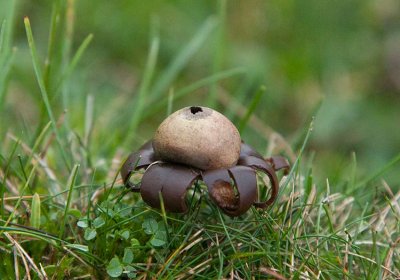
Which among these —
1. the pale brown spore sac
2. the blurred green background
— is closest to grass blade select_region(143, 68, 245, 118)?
the pale brown spore sac

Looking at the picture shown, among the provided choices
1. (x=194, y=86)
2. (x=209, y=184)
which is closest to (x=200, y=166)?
(x=209, y=184)

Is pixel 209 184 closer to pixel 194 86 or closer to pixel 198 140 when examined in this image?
pixel 198 140

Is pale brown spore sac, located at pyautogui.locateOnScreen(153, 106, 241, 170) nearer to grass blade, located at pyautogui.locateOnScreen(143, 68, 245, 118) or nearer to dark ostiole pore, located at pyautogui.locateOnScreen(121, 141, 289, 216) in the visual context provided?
dark ostiole pore, located at pyautogui.locateOnScreen(121, 141, 289, 216)

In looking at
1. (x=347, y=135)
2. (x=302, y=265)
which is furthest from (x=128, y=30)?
(x=302, y=265)

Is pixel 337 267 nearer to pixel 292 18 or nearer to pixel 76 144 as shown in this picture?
pixel 76 144

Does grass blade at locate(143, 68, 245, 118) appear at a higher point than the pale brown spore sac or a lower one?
lower

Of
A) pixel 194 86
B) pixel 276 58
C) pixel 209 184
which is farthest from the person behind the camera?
pixel 276 58
